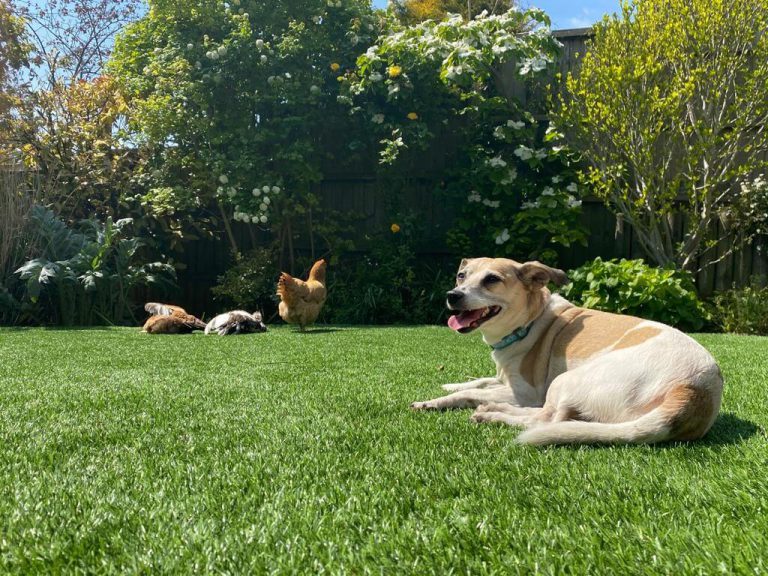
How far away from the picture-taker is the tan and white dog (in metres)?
2.05

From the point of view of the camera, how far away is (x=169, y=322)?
745 cm

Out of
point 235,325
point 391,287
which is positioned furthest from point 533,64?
point 235,325

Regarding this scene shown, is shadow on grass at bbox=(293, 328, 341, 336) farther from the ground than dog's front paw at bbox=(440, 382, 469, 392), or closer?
closer

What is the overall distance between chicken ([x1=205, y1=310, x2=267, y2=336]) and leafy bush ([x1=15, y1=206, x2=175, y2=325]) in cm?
212

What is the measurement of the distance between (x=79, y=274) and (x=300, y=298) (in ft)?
11.8

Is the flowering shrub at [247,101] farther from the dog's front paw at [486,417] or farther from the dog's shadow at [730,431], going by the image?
the dog's shadow at [730,431]

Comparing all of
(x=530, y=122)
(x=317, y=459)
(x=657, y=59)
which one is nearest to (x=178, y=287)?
(x=530, y=122)

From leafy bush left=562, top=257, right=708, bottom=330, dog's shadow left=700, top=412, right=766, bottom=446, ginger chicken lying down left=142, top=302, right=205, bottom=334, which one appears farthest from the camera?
ginger chicken lying down left=142, top=302, right=205, bottom=334

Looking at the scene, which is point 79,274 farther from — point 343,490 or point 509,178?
point 343,490

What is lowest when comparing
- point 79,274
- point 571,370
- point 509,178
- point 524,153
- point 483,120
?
point 571,370

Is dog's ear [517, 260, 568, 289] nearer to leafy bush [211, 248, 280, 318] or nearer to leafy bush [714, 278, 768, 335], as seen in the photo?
leafy bush [714, 278, 768, 335]

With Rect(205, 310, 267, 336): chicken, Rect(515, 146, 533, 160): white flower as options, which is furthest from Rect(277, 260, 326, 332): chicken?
Rect(515, 146, 533, 160): white flower

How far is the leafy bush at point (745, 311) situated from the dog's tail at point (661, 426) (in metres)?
6.09

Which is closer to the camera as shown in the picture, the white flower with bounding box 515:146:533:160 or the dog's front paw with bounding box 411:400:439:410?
the dog's front paw with bounding box 411:400:439:410
